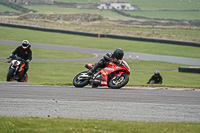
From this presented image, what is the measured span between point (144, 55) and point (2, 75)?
65.6 feet

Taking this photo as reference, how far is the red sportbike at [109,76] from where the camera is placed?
12336 mm

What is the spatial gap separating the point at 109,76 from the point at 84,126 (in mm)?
6009

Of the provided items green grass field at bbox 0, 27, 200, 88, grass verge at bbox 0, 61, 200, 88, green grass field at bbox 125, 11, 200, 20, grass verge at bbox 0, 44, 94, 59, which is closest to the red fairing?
green grass field at bbox 0, 27, 200, 88

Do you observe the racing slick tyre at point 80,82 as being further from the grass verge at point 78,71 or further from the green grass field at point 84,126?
the grass verge at point 78,71

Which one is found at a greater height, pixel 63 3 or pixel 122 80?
pixel 63 3

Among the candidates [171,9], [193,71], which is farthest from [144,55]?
[171,9]

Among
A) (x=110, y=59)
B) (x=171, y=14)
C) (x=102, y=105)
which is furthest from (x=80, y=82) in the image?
(x=171, y=14)

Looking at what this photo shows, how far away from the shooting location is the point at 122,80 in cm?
1227

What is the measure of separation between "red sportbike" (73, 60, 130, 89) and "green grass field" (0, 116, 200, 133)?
5258mm

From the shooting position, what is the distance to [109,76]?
12.6 m

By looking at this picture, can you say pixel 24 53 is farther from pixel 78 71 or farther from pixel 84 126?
pixel 84 126

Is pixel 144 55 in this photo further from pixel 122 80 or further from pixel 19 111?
pixel 19 111

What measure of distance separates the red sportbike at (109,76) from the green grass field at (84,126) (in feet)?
17.3

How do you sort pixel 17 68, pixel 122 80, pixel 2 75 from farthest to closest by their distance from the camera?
pixel 2 75
pixel 17 68
pixel 122 80
